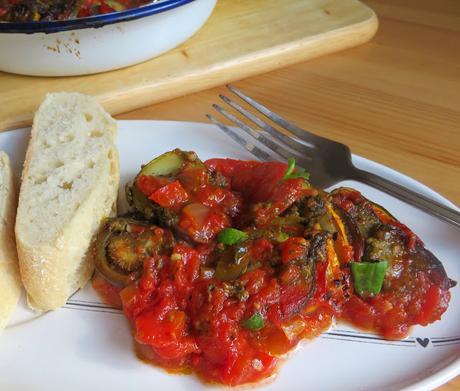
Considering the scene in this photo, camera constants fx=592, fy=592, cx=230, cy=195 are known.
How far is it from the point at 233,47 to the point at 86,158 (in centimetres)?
118

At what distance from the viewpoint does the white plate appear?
51.1 inches

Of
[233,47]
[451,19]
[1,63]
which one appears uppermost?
[1,63]

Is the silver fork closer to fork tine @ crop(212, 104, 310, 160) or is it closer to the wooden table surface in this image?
fork tine @ crop(212, 104, 310, 160)

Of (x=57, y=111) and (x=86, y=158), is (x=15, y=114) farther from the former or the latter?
(x=86, y=158)

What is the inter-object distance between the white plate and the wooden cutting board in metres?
1.05

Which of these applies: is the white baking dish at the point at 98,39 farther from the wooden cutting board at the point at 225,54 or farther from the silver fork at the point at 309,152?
the silver fork at the point at 309,152

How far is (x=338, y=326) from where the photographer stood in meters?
1.43

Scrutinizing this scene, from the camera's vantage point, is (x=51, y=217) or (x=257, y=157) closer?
Result: (x=51, y=217)

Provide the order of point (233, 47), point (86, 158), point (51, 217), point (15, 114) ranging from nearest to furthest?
point (51, 217), point (86, 158), point (15, 114), point (233, 47)

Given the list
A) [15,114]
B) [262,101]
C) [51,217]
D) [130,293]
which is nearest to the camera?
[130,293]

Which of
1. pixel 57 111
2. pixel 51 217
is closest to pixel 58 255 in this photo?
pixel 51 217

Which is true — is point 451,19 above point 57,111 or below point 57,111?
below

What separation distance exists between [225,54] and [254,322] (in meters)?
1.58

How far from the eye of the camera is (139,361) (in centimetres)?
134
